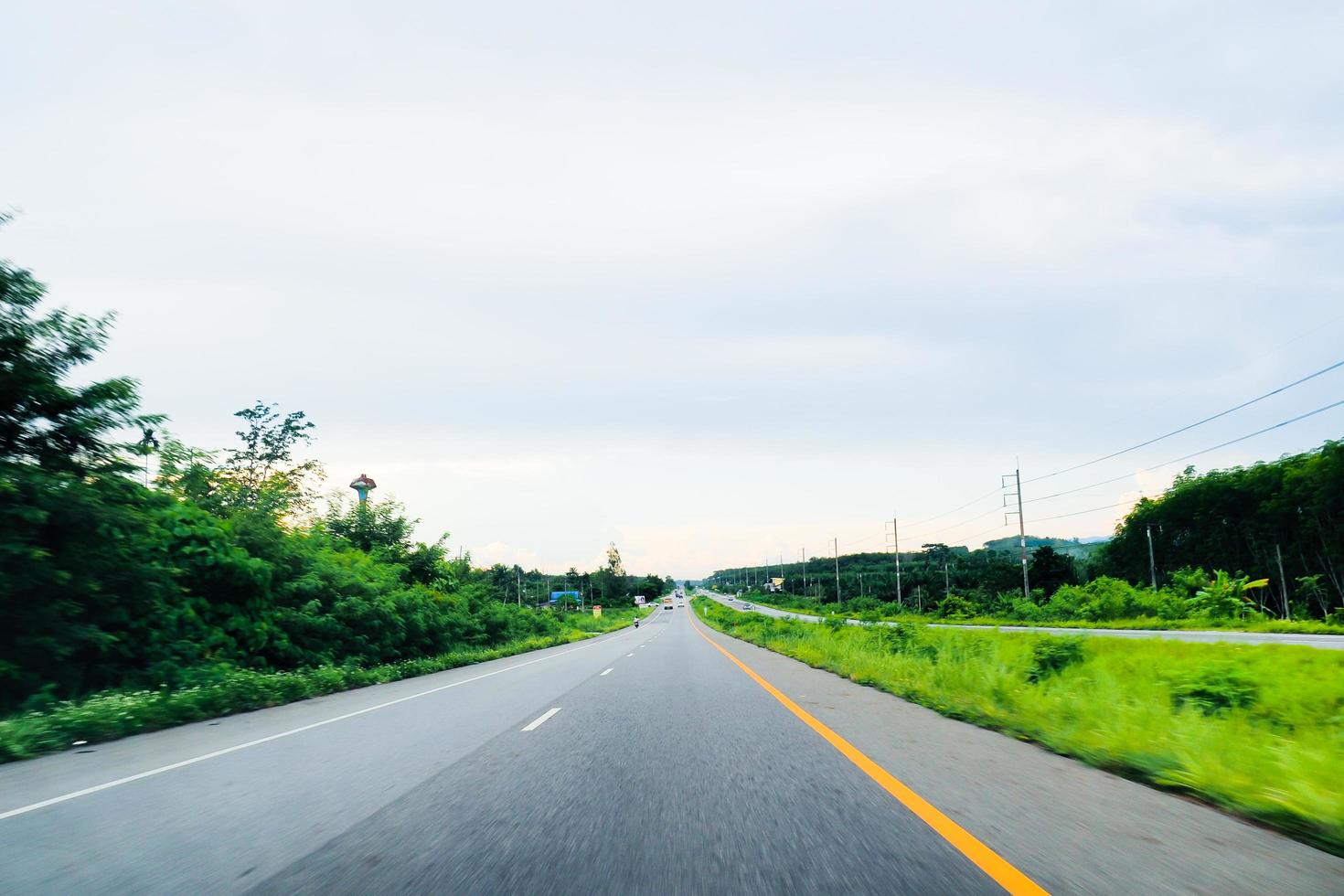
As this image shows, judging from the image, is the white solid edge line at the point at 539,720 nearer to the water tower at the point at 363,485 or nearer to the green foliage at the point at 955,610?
the water tower at the point at 363,485

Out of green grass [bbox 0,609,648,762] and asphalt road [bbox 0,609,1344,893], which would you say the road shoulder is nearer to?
asphalt road [bbox 0,609,1344,893]

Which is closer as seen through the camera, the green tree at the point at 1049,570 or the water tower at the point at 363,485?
the water tower at the point at 363,485

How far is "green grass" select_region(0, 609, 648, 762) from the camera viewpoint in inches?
331

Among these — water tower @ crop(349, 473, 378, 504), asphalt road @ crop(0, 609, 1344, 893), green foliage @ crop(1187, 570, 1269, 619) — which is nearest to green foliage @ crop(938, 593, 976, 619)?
green foliage @ crop(1187, 570, 1269, 619)

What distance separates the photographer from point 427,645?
87.1ft

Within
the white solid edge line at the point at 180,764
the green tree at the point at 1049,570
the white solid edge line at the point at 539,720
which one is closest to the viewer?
the white solid edge line at the point at 180,764

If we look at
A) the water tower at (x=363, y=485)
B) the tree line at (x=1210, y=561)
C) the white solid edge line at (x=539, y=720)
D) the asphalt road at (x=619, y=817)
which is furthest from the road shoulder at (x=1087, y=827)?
the tree line at (x=1210, y=561)

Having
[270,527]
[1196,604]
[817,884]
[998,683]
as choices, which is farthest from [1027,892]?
[1196,604]

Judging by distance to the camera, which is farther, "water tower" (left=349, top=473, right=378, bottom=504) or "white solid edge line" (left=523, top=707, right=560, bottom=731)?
"water tower" (left=349, top=473, right=378, bottom=504)

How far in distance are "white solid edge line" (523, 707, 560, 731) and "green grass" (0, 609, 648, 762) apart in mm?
5015

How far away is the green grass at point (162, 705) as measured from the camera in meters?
8.40

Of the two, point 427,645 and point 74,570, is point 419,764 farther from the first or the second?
point 427,645

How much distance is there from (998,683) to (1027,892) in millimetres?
7215

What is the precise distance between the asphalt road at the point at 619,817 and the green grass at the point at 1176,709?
30cm
